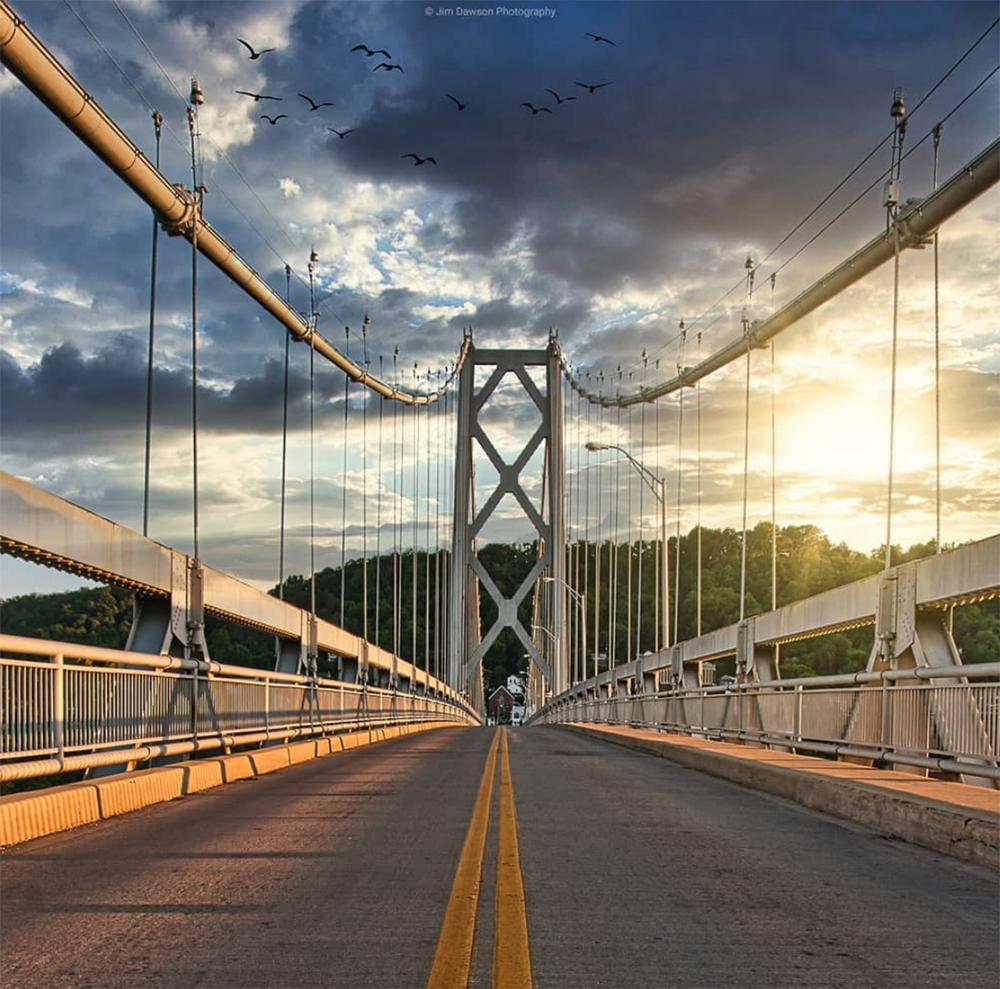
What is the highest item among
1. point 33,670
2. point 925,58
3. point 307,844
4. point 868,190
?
point 925,58

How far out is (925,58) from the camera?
29625 millimetres

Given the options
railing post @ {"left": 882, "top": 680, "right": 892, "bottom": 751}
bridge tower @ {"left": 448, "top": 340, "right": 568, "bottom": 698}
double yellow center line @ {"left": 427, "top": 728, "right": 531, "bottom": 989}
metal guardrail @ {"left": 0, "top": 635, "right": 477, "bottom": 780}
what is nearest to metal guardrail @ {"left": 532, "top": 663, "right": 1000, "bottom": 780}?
railing post @ {"left": 882, "top": 680, "right": 892, "bottom": 751}

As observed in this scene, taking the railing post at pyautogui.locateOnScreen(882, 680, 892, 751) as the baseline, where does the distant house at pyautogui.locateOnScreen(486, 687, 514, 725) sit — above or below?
below

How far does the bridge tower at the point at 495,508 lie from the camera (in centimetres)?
7431

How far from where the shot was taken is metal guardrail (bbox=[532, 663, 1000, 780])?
943 cm

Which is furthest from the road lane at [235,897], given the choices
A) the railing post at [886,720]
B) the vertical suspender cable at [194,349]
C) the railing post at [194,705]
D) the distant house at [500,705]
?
the distant house at [500,705]

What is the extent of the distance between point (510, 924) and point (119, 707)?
5821 millimetres

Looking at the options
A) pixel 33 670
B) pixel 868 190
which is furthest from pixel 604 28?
pixel 33 670

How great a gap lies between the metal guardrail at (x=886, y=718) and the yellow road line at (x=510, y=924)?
354cm

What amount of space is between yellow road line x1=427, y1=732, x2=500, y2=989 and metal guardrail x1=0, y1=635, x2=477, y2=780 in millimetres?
2737

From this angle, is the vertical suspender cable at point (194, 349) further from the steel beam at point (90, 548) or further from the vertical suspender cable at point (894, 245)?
the vertical suspender cable at point (894, 245)

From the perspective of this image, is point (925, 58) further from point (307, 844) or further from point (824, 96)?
point (307, 844)

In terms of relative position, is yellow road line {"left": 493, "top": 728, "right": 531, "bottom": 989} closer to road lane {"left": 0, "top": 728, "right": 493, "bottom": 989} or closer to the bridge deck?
the bridge deck

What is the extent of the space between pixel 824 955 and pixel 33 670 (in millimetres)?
5638
